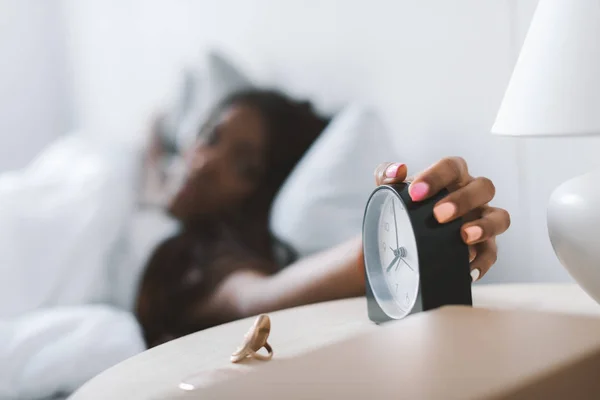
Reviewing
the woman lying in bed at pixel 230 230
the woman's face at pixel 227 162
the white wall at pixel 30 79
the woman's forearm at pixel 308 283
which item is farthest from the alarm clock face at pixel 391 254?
the white wall at pixel 30 79

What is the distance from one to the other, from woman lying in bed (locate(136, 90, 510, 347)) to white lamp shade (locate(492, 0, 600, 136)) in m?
0.57

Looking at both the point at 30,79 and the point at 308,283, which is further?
the point at 30,79

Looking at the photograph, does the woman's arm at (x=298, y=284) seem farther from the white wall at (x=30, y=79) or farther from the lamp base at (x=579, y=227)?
the white wall at (x=30, y=79)

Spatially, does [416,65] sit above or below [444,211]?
above

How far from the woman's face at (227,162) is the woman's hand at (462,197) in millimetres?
780

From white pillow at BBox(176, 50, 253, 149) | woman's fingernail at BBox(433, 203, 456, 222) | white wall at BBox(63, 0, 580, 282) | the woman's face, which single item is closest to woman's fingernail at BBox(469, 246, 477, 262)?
woman's fingernail at BBox(433, 203, 456, 222)

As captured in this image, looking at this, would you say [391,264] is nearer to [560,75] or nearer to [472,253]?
[472,253]

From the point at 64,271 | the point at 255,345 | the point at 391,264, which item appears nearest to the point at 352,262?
the point at 391,264

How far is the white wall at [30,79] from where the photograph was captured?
2.52m

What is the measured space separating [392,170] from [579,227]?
222 mm

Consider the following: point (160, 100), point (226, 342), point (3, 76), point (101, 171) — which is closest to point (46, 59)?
point (3, 76)

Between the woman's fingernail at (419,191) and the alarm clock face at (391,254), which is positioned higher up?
the woman's fingernail at (419,191)

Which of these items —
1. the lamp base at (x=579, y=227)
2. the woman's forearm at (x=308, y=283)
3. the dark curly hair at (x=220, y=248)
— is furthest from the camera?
the dark curly hair at (x=220, y=248)

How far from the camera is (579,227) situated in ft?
2.40
